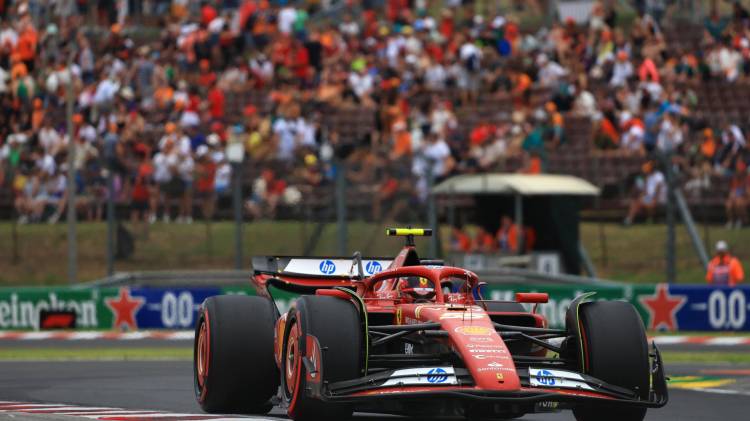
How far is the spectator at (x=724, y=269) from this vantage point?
907 inches

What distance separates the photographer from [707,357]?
1902cm

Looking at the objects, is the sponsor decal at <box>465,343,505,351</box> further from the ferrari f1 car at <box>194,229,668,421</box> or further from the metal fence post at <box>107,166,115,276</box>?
the metal fence post at <box>107,166,115,276</box>

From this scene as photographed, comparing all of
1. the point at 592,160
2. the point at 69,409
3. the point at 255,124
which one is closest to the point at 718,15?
the point at 592,160

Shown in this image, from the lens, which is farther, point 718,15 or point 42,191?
point 718,15

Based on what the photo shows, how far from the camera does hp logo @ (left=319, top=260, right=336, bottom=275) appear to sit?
514 inches

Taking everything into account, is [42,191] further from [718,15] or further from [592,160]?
[718,15]

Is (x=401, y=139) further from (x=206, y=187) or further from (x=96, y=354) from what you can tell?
(x=96, y=354)

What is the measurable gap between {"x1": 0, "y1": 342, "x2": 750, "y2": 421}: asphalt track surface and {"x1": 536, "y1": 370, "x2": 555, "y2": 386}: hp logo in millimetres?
1941

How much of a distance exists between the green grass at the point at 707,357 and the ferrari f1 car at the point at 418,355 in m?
7.24

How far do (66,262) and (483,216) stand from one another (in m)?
6.57

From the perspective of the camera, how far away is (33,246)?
2569 cm

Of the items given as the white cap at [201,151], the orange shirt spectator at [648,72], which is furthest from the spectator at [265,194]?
the orange shirt spectator at [648,72]

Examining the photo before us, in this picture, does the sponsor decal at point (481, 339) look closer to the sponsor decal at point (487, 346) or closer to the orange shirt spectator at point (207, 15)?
the sponsor decal at point (487, 346)

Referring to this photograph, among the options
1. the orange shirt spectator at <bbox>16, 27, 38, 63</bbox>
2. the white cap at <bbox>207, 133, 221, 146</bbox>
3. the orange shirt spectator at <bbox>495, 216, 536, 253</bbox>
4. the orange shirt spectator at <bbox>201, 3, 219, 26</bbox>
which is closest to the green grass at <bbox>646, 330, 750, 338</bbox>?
the orange shirt spectator at <bbox>495, 216, 536, 253</bbox>
